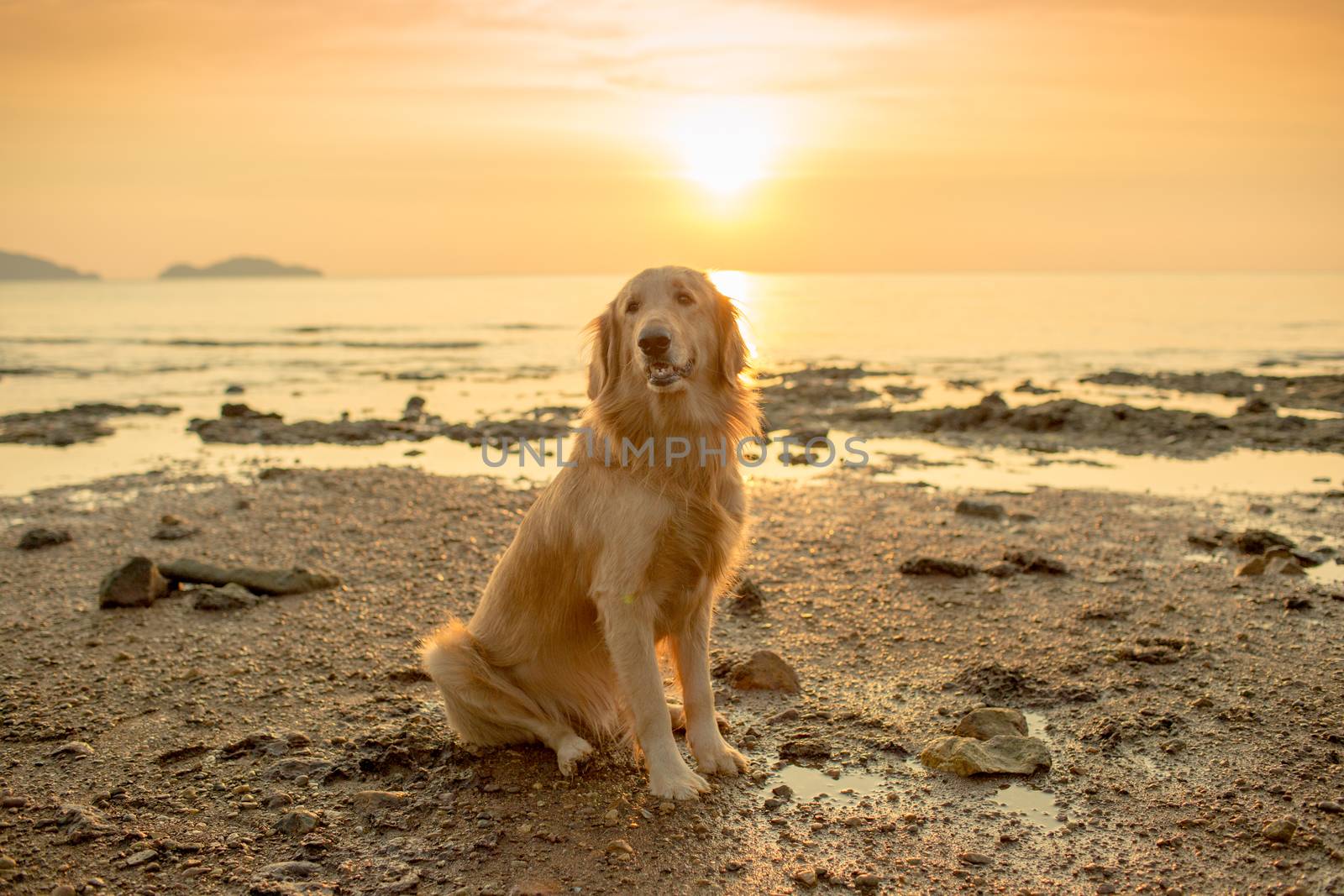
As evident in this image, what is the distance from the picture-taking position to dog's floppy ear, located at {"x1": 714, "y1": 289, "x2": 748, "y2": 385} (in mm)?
4375

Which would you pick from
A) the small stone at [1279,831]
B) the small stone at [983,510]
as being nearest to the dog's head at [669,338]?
the small stone at [1279,831]

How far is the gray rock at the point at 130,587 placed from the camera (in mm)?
6051

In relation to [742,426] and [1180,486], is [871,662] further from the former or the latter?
[1180,486]

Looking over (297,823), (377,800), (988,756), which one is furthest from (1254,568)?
(297,823)

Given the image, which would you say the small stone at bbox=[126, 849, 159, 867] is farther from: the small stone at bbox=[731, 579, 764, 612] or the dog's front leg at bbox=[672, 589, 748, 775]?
the small stone at bbox=[731, 579, 764, 612]

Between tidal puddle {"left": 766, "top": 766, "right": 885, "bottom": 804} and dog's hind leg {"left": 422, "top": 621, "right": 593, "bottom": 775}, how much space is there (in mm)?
833

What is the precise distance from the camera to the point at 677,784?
384 cm

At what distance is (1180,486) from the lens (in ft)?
30.5

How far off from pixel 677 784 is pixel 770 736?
0.70 metres

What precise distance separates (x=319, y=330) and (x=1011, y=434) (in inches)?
1342

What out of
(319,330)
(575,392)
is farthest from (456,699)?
(319,330)

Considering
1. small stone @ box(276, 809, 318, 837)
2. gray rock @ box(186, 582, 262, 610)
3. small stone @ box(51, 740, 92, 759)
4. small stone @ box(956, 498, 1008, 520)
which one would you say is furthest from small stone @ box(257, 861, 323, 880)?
small stone @ box(956, 498, 1008, 520)

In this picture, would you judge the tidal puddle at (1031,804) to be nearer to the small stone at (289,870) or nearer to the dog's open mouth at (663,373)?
the dog's open mouth at (663,373)

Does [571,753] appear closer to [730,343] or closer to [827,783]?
[827,783]
